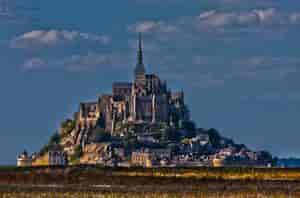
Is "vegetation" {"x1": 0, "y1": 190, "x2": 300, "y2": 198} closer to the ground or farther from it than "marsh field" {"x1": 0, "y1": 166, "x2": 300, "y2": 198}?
closer to the ground

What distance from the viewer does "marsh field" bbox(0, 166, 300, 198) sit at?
4538cm

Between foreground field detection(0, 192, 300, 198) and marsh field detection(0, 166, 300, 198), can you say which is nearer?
foreground field detection(0, 192, 300, 198)

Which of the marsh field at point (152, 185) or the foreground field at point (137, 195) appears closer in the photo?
the foreground field at point (137, 195)

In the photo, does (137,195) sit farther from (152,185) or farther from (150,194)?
(152,185)

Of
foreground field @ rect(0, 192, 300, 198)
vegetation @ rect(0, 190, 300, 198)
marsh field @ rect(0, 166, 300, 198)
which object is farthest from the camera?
marsh field @ rect(0, 166, 300, 198)

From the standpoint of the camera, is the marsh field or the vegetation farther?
the marsh field

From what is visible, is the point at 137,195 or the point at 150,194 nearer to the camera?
the point at 137,195

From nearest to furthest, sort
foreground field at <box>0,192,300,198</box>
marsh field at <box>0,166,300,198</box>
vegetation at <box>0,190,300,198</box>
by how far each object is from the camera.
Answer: foreground field at <box>0,192,300,198</box>, vegetation at <box>0,190,300,198</box>, marsh field at <box>0,166,300,198</box>

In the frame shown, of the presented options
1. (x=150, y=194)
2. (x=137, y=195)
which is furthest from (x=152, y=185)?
(x=137, y=195)

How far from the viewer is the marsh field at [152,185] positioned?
1786 inches

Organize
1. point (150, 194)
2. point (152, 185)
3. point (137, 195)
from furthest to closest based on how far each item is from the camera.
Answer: point (152, 185) < point (150, 194) < point (137, 195)

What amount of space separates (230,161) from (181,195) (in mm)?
146257

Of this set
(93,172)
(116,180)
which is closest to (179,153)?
(93,172)

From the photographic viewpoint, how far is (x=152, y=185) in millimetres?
55969
